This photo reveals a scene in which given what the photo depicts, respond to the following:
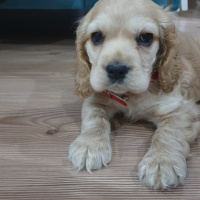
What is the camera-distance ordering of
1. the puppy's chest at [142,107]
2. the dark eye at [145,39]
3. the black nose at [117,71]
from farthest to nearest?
the puppy's chest at [142,107], the dark eye at [145,39], the black nose at [117,71]

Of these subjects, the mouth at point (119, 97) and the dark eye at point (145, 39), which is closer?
the dark eye at point (145, 39)

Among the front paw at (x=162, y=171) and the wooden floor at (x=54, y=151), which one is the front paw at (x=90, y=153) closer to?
the wooden floor at (x=54, y=151)

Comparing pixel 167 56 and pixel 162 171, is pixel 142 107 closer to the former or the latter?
pixel 167 56

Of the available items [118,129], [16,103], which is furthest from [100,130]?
[16,103]

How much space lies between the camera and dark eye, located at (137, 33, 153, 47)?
4.07ft

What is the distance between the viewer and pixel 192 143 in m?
1.29

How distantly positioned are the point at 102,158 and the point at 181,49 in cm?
87

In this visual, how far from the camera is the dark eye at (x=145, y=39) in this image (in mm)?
1241

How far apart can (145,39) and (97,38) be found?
231 millimetres

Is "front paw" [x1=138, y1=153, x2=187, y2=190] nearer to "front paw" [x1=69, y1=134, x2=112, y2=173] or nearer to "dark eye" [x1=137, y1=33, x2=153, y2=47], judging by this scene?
"front paw" [x1=69, y1=134, x2=112, y2=173]

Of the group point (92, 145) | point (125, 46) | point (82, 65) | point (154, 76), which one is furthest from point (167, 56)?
point (92, 145)

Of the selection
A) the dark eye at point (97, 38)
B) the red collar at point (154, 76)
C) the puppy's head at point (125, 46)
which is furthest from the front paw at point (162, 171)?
the dark eye at point (97, 38)

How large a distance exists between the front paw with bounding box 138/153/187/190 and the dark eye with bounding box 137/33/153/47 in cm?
51

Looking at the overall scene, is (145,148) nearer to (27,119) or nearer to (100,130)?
(100,130)
